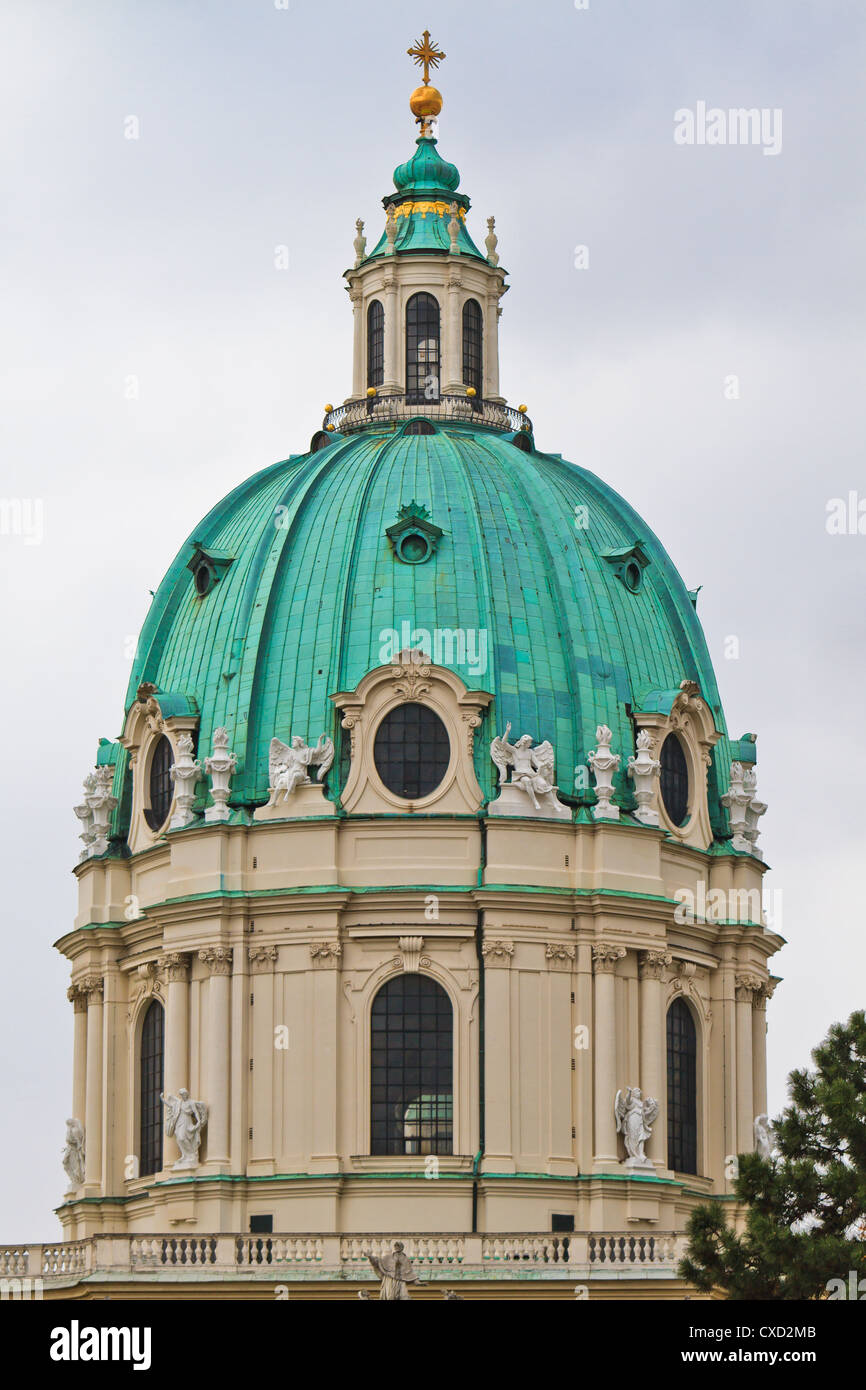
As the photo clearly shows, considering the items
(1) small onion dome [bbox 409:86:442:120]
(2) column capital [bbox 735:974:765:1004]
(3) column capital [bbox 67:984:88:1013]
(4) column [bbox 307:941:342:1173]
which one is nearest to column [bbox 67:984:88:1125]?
(3) column capital [bbox 67:984:88:1013]

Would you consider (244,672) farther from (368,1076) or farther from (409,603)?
(368,1076)

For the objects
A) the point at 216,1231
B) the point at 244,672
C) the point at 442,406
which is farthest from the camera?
the point at 442,406

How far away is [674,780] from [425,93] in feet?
64.4

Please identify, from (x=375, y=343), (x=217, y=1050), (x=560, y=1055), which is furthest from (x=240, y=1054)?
(x=375, y=343)

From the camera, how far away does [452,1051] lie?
67.4 meters

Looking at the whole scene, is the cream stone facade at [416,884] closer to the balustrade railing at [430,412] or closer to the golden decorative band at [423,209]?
the balustrade railing at [430,412]

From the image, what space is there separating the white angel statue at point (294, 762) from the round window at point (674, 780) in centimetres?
777

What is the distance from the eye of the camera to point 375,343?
78.7 m

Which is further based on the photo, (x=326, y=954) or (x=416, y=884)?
(x=416, y=884)

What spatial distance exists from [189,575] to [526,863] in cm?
1194

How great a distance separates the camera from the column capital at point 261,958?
68.4m

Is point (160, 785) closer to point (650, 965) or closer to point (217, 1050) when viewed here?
point (217, 1050)

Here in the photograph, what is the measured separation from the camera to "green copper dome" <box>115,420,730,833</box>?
229 feet
